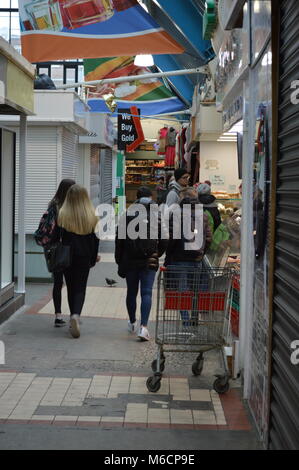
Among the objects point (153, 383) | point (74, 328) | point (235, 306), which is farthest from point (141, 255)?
point (153, 383)

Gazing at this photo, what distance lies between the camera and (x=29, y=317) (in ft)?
31.7

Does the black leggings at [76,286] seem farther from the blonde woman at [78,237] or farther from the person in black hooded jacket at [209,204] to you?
the person in black hooded jacket at [209,204]

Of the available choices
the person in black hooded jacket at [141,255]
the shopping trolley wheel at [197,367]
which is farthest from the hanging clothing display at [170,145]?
the shopping trolley wheel at [197,367]

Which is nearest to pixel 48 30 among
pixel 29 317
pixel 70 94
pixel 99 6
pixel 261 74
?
pixel 99 6

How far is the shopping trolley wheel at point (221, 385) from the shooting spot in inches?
246

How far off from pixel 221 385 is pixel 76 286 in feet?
9.68

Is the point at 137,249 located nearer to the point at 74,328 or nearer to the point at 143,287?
the point at 143,287

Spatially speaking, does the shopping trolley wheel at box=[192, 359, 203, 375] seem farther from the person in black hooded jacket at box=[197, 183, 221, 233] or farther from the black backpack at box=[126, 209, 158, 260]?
the person in black hooded jacket at box=[197, 183, 221, 233]

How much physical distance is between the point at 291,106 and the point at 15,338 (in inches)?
206

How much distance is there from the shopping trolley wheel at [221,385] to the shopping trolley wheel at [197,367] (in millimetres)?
612

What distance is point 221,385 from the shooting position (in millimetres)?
6258

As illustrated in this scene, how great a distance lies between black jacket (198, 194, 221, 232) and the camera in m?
10.1

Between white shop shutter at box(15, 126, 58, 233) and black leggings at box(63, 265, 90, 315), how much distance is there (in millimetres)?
4043
